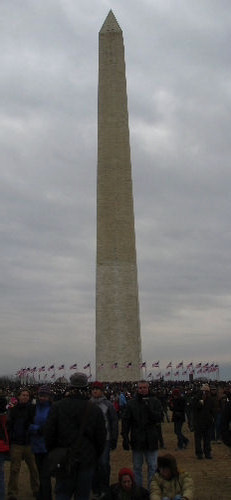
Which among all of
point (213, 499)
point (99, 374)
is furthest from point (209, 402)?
point (99, 374)

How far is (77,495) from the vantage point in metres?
4.51

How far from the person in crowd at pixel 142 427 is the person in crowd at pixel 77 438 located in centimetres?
234

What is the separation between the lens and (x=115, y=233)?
114 feet

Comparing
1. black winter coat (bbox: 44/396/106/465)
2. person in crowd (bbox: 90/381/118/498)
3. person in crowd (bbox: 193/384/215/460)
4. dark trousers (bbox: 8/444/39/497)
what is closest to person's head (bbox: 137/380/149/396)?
person in crowd (bbox: 90/381/118/498)

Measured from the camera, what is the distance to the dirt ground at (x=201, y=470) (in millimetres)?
7629

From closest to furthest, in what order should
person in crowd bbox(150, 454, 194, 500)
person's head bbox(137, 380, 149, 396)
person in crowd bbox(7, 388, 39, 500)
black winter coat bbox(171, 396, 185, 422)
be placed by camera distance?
person in crowd bbox(150, 454, 194, 500)
person's head bbox(137, 380, 149, 396)
person in crowd bbox(7, 388, 39, 500)
black winter coat bbox(171, 396, 185, 422)

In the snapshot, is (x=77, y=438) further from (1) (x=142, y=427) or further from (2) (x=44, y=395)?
(2) (x=44, y=395)

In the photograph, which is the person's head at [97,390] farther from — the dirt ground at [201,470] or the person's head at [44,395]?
the dirt ground at [201,470]

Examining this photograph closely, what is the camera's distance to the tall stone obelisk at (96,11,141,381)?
111ft

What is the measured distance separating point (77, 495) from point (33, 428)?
283cm

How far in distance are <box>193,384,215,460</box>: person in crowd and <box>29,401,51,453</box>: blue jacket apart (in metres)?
4.41

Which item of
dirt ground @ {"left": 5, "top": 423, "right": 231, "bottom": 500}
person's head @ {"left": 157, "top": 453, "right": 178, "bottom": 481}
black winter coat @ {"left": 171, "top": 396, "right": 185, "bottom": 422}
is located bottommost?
dirt ground @ {"left": 5, "top": 423, "right": 231, "bottom": 500}

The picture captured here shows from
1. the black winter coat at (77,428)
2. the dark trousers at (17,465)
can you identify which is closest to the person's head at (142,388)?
the dark trousers at (17,465)

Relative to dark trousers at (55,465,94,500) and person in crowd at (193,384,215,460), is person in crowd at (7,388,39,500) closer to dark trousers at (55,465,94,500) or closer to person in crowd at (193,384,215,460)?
dark trousers at (55,465,94,500)
